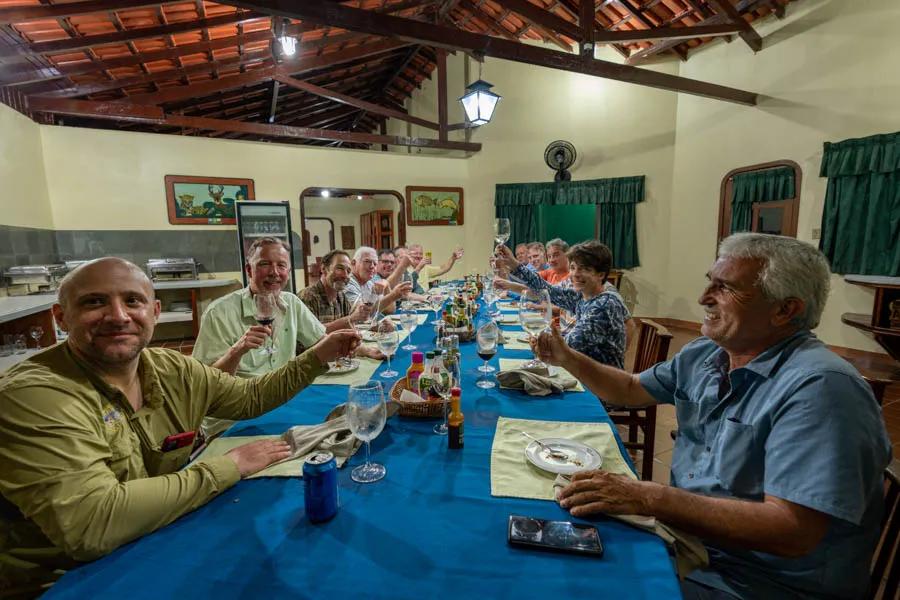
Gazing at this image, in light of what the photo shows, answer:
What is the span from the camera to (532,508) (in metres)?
0.97

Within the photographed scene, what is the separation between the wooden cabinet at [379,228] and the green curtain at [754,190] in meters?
6.91

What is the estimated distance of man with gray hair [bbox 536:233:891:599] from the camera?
0.88 metres

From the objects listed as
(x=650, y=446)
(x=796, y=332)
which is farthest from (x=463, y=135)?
(x=796, y=332)

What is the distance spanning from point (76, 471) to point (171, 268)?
6.32m

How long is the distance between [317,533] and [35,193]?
7.00 metres

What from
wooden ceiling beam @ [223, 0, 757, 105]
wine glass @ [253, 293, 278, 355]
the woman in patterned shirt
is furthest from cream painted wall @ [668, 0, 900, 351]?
wine glass @ [253, 293, 278, 355]

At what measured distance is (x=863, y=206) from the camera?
4566 millimetres

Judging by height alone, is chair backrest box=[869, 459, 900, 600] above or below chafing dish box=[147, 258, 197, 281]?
below

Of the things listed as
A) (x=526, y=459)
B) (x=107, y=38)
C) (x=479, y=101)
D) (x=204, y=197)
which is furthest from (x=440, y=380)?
(x=204, y=197)

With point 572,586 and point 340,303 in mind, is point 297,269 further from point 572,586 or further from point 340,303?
point 572,586

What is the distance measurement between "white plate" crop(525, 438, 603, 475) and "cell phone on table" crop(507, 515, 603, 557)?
0.62 feet

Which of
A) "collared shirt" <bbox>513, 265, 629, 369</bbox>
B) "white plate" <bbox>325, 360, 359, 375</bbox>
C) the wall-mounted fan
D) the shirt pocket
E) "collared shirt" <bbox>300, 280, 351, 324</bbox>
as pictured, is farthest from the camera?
the wall-mounted fan

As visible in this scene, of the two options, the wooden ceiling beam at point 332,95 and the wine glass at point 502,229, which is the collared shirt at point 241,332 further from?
the wooden ceiling beam at point 332,95

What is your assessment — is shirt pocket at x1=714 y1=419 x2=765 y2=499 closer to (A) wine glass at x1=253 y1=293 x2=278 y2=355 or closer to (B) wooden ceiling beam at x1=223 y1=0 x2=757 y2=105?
(A) wine glass at x1=253 y1=293 x2=278 y2=355
